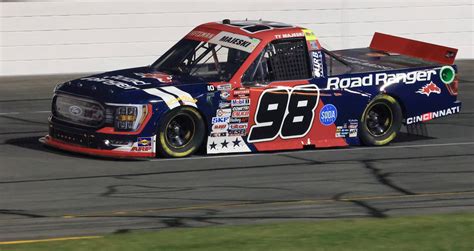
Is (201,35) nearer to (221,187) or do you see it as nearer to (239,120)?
(239,120)

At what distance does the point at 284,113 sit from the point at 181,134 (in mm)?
1334

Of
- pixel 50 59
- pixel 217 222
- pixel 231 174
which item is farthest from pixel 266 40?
pixel 50 59

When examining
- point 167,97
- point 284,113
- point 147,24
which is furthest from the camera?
point 147,24

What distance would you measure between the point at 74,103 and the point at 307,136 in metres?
2.90

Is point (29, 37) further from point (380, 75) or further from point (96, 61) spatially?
point (380, 75)

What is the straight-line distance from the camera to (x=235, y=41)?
1336 cm

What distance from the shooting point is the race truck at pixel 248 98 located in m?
12.3

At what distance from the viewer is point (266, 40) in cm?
1321

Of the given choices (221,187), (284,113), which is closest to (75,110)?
(221,187)

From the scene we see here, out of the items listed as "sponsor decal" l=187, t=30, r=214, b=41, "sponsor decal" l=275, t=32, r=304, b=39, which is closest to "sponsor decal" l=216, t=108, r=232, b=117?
"sponsor decal" l=275, t=32, r=304, b=39

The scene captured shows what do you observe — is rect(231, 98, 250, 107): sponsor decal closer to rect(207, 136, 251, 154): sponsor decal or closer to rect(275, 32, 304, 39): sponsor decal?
rect(207, 136, 251, 154): sponsor decal

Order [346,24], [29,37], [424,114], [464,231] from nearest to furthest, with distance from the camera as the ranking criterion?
[464,231], [424,114], [29,37], [346,24]

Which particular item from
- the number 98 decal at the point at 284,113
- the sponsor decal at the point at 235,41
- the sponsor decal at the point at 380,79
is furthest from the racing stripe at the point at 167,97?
the sponsor decal at the point at 380,79

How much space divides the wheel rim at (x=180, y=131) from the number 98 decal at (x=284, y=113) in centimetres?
79
